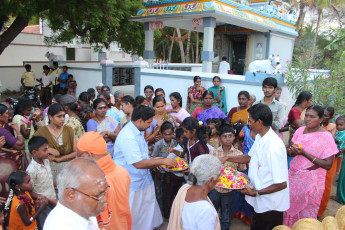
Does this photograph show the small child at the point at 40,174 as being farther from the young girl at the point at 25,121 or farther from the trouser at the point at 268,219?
the trouser at the point at 268,219

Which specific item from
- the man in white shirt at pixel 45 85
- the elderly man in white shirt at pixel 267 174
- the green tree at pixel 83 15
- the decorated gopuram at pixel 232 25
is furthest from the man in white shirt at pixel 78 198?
the man in white shirt at pixel 45 85

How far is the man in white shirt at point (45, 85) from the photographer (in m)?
10.7

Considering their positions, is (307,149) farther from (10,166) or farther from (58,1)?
(58,1)

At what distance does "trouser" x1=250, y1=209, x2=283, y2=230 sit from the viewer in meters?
2.84

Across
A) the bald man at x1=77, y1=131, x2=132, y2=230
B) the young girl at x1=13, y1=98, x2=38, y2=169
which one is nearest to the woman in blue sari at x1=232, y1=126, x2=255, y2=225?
the bald man at x1=77, y1=131, x2=132, y2=230

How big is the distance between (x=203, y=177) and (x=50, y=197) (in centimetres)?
204

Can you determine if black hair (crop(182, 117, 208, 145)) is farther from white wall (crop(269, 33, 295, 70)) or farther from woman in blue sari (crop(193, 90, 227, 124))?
white wall (crop(269, 33, 295, 70))

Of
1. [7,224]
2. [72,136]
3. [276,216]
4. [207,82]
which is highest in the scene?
[207,82]

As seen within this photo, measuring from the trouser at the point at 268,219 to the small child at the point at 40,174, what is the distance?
2.22 metres

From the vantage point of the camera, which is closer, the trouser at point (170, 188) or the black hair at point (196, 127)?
the black hair at point (196, 127)

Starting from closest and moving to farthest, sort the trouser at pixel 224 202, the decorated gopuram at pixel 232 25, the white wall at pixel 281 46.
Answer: the trouser at pixel 224 202, the decorated gopuram at pixel 232 25, the white wall at pixel 281 46

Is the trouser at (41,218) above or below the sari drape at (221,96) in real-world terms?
below

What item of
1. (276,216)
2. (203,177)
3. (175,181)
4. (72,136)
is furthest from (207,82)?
(203,177)

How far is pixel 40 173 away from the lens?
10.4ft
